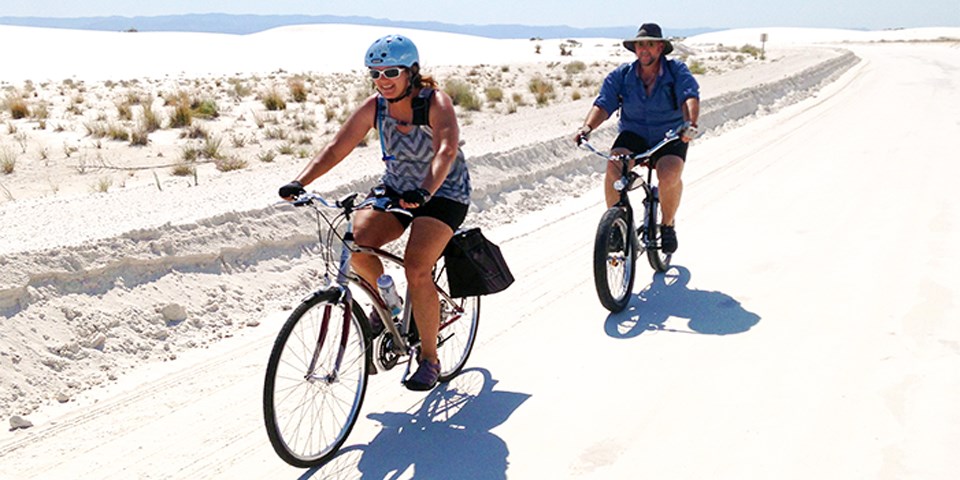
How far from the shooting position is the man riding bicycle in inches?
268

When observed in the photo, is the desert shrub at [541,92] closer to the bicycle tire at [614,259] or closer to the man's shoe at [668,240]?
the man's shoe at [668,240]

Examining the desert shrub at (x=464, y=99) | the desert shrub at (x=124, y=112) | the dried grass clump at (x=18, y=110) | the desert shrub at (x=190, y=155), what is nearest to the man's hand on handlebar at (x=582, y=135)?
the desert shrub at (x=190, y=155)

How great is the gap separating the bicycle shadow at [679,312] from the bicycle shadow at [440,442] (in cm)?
138

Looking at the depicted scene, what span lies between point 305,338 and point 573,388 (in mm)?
1714

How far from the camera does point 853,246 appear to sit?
25.9 ft

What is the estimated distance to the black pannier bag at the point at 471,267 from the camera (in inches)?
191

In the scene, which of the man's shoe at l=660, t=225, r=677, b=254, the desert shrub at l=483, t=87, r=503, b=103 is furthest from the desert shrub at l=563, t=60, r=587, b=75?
the man's shoe at l=660, t=225, r=677, b=254

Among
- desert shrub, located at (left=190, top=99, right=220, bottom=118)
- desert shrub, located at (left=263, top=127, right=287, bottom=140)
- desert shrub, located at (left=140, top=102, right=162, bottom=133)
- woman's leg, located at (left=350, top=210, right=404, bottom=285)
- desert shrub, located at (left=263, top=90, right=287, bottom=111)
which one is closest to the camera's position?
woman's leg, located at (left=350, top=210, right=404, bottom=285)

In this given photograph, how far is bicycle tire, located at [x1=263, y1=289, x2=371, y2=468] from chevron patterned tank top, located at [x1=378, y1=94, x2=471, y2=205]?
0.83 metres

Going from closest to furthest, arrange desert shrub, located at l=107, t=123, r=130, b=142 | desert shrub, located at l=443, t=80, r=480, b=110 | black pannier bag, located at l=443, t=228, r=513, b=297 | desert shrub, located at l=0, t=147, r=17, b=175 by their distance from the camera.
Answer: black pannier bag, located at l=443, t=228, r=513, b=297 < desert shrub, located at l=0, t=147, r=17, b=175 < desert shrub, located at l=107, t=123, r=130, b=142 < desert shrub, located at l=443, t=80, r=480, b=110

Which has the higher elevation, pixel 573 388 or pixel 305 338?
pixel 305 338

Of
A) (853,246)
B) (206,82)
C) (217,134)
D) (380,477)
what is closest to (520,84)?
(206,82)

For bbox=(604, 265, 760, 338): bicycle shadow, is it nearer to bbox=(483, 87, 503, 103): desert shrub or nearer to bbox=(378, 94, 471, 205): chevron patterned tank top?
bbox=(378, 94, 471, 205): chevron patterned tank top

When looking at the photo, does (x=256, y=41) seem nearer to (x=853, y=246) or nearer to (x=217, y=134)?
(x=217, y=134)
